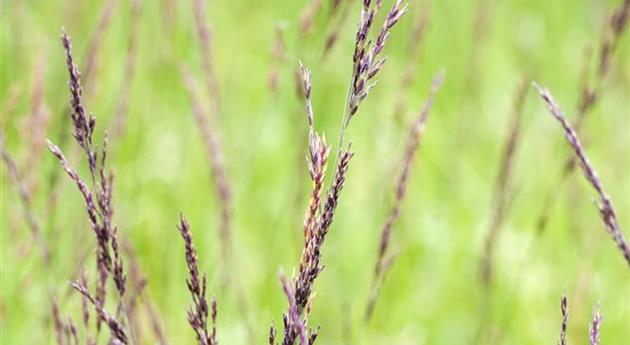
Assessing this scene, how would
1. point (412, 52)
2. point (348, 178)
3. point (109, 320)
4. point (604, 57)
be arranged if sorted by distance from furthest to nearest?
point (348, 178), point (412, 52), point (604, 57), point (109, 320)

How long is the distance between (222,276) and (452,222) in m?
1.02

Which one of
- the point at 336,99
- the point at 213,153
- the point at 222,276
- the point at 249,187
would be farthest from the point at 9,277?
the point at 336,99

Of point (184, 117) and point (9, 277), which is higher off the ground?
point (184, 117)

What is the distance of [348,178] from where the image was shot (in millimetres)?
3229

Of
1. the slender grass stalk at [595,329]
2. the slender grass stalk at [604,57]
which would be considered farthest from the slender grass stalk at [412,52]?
the slender grass stalk at [595,329]

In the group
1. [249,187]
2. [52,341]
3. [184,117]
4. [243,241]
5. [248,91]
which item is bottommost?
[52,341]

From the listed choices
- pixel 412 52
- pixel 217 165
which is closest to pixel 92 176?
pixel 217 165

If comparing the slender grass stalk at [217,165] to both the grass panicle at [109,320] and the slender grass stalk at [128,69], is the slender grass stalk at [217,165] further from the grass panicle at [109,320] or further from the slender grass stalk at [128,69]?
the grass panicle at [109,320]

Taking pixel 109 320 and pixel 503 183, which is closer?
pixel 109 320

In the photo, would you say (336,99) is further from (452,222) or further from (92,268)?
(92,268)

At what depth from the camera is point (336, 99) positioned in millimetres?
3691

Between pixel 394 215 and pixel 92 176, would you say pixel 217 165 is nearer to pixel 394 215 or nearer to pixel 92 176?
pixel 394 215

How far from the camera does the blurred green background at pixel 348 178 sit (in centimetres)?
246

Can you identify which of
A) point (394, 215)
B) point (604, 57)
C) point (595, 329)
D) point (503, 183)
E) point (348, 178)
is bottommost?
point (595, 329)
